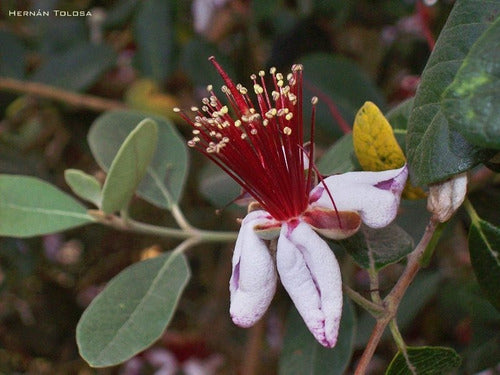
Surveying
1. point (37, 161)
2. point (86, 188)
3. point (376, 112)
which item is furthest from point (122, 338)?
point (37, 161)

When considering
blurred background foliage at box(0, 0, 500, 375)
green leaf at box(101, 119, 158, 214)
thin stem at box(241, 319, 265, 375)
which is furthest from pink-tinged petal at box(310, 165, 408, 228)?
thin stem at box(241, 319, 265, 375)

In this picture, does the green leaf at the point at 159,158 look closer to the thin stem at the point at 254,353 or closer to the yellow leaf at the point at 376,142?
the yellow leaf at the point at 376,142

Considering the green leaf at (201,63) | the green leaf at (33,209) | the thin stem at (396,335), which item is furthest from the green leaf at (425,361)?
the green leaf at (201,63)

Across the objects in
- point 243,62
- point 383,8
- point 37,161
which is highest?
point 383,8

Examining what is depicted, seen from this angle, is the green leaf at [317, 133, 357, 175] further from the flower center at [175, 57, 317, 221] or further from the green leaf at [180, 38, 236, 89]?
the green leaf at [180, 38, 236, 89]

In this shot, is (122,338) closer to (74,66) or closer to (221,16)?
(74,66)

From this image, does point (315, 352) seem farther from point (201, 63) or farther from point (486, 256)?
point (201, 63)

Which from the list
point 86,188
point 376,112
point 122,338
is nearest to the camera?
point 376,112
